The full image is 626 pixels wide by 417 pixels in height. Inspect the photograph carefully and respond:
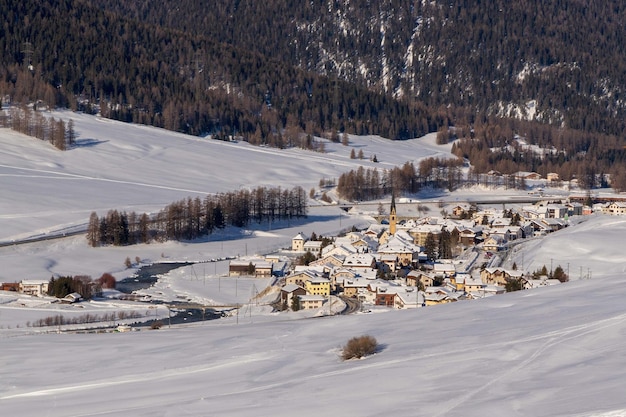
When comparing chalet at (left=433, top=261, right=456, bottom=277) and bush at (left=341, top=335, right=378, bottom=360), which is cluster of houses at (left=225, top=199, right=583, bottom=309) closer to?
chalet at (left=433, top=261, right=456, bottom=277)

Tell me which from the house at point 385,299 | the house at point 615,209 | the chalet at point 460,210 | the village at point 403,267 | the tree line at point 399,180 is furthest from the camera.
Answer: the tree line at point 399,180

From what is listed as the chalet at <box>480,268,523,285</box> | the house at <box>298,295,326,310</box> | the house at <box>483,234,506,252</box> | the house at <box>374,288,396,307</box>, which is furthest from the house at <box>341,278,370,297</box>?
the house at <box>483,234,506,252</box>

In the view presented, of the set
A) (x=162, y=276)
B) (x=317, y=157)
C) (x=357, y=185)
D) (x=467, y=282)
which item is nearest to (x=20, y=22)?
(x=317, y=157)

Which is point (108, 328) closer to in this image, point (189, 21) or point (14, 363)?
point (14, 363)

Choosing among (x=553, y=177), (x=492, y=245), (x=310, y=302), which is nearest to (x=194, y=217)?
(x=492, y=245)

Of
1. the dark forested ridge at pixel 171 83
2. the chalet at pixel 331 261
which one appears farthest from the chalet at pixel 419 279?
the dark forested ridge at pixel 171 83

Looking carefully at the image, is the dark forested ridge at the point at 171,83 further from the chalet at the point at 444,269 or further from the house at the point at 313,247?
the chalet at the point at 444,269
